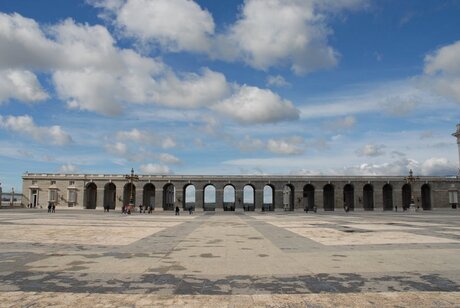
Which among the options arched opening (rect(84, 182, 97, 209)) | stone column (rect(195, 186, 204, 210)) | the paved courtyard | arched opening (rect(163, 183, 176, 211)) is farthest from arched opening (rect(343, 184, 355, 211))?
the paved courtyard

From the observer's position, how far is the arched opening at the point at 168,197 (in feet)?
286

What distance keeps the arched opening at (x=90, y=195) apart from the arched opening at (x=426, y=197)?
255 feet

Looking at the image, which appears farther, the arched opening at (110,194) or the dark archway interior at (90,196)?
the dark archway interior at (90,196)

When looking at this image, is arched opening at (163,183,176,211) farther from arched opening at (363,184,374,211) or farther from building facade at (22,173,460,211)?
arched opening at (363,184,374,211)

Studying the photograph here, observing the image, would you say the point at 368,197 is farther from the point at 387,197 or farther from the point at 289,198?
the point at 289,198

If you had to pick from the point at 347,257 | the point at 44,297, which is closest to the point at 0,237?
the point at 44,297

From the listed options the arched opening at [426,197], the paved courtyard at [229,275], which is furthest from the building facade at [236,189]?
the paved courtyard at [229,275]

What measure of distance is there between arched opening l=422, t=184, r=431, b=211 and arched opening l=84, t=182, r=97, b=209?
77.8 metres

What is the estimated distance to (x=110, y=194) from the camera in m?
91.9

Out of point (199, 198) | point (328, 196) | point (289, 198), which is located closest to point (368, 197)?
point (328, 196)

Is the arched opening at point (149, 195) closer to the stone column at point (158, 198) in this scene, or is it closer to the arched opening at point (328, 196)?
the stone column at point (158, 198)

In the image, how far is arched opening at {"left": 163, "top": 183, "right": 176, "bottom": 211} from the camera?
87.2 meters

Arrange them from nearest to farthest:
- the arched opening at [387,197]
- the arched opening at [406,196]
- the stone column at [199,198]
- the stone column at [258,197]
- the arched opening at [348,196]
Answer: the stone column at [199,198], the stone column at [258,197], the arched opening at [348,196], the arched opening at [387,197], the arched opening at [406,196]

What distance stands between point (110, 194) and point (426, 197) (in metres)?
75.6
